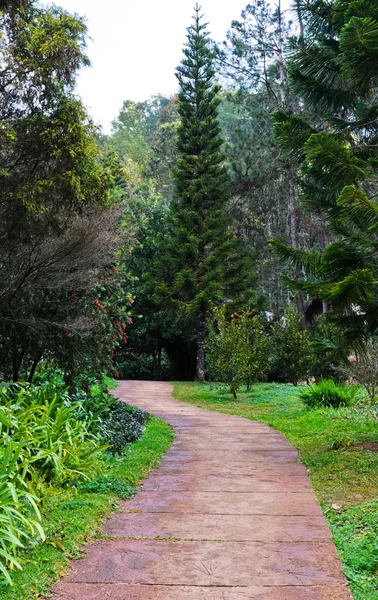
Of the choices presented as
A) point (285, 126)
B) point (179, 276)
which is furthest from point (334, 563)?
point (179, 276)

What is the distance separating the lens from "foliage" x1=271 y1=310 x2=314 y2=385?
48.1 feet

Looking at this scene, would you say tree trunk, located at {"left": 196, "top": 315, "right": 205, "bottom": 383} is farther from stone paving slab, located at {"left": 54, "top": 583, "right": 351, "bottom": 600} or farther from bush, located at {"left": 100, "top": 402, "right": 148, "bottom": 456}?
stone paving slab, located at {"left": 54, "top": 583, "right": 351, "bottom": 600}

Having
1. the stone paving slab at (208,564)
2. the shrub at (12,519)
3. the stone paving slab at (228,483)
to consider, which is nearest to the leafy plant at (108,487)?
the stone paving slab at (228,483)

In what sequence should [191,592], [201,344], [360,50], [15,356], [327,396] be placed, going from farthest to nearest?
[201,344]
[327,396]
[15,356]
[360,50]
[191,592]

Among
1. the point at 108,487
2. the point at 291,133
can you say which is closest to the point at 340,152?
the point at 291,133

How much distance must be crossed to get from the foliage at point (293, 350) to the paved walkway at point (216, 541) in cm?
846

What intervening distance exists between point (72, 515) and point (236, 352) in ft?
28.4

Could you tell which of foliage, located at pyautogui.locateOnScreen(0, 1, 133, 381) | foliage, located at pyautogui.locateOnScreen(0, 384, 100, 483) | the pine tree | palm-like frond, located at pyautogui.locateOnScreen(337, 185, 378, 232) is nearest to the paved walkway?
foliage, located at pyautogui.locateOnScreen(0, 384, 100, 483)

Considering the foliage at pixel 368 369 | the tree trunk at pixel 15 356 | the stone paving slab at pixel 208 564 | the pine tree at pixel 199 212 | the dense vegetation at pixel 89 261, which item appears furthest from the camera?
the pine tree at pixel 199 212

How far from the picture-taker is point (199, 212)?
18.6m

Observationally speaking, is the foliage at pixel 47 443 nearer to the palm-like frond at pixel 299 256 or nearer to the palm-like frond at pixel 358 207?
the palm-like frond at pixel 299 256

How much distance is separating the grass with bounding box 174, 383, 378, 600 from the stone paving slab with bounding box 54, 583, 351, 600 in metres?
0.20

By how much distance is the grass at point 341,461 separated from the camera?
340 centimetres

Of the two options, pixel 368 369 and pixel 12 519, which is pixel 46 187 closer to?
pixel 12 519
